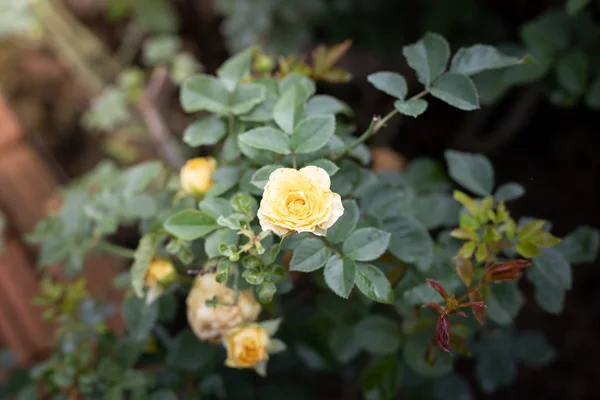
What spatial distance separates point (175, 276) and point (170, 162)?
2.29ft

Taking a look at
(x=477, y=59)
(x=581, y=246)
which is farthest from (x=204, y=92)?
(x=581, y=246)

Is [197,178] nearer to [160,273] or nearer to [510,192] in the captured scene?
[160,273]

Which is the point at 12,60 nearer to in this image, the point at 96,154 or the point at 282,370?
the point at 96,154

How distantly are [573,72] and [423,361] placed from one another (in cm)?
63

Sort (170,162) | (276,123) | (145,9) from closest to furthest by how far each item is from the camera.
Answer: (276,123)
(170,162)
(145,9)

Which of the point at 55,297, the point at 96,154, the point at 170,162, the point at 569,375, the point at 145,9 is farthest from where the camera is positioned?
the point at 96,154

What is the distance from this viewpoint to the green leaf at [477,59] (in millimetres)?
701

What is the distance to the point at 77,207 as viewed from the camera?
0.98 m

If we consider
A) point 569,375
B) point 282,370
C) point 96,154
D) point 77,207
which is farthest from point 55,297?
point 569,375

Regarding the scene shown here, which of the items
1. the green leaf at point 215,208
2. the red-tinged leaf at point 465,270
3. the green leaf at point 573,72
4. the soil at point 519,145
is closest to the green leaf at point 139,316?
the green leaf at point 215,208

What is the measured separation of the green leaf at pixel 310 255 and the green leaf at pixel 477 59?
286 mm

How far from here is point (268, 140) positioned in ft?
2.22

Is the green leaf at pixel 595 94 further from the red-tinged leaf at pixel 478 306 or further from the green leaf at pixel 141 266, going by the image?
the green leaf at pixel 141 266

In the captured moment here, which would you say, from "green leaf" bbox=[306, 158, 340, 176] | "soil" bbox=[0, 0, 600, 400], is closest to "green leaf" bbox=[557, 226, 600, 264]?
"green leaf" bbox=[306, 158, 340, 176]
